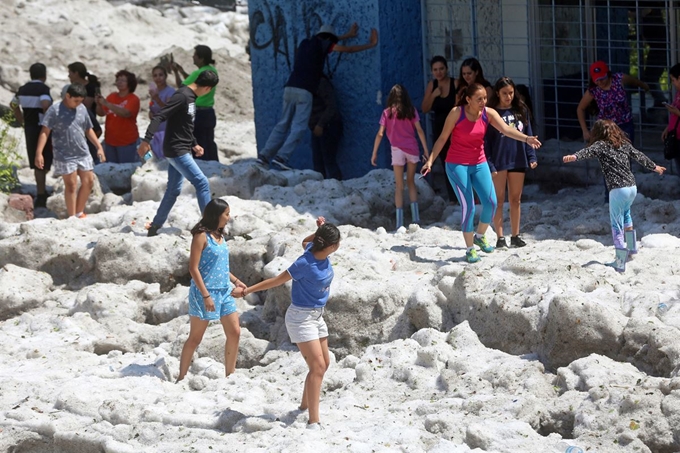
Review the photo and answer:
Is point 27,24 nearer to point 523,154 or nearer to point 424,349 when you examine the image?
point 523,154

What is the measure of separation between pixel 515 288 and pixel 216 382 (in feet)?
7.52

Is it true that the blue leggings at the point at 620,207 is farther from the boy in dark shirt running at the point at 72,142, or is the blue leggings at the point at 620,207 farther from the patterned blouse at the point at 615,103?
the boy in dark shirt running at the point at 72,142

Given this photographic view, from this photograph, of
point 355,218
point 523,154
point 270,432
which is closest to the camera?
point 270,432

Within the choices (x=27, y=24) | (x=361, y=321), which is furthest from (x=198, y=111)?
(x=27, y=24)

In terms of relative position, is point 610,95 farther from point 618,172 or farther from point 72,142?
point 72,142

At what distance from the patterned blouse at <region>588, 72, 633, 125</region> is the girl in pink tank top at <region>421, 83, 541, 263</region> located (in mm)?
2087

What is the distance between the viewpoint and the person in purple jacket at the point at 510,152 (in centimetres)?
1080

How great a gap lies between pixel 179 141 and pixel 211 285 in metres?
2.98

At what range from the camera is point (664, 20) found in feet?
44.7

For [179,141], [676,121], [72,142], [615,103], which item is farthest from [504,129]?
[72,142]

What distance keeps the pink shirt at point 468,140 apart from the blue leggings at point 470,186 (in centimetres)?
6

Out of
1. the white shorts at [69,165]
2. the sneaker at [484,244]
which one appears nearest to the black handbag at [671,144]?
the sneaker at [484,244]

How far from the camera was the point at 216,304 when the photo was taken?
8.69 metres

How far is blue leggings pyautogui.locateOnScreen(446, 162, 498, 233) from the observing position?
34.2 feet
